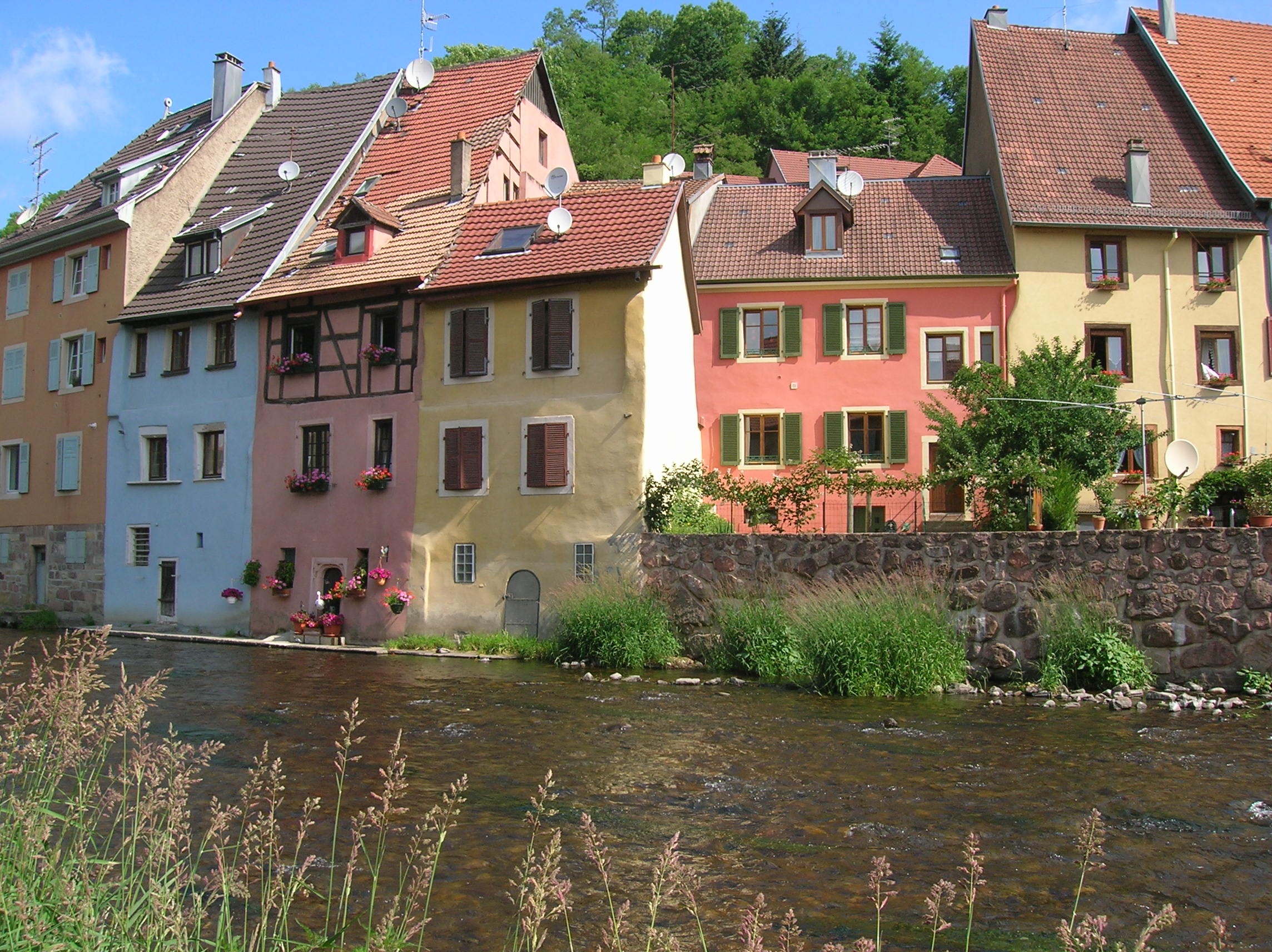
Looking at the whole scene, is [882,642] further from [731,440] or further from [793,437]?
[731,440]

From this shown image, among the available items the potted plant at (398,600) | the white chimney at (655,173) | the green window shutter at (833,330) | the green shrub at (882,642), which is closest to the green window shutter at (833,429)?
the green window shutter at (833,330)

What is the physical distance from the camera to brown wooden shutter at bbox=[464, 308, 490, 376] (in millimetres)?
21250

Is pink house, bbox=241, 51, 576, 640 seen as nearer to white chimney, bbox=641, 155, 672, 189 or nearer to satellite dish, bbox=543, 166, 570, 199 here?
satellite dish, bbox=543, 166, 570, 199

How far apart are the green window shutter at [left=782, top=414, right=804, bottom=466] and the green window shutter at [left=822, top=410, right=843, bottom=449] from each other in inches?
21.3

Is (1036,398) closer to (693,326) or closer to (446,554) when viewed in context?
(693,326)

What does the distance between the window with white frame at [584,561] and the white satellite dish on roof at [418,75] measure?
50.2ft

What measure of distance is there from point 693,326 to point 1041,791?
1857cm

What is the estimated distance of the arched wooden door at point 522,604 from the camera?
20.2 m

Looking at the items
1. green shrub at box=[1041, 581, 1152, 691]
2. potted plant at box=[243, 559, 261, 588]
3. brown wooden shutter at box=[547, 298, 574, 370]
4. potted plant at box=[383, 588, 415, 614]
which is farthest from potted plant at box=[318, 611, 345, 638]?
green shrub at box=[1041, 581, 1152, 691]

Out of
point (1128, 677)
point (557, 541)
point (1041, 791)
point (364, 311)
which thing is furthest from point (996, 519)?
point (364, 311)

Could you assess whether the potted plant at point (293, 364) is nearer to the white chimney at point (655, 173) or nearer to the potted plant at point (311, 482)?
the potted plant at point (311, 482)

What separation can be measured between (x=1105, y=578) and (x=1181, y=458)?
6080 millimetres

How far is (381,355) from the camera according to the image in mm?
22172

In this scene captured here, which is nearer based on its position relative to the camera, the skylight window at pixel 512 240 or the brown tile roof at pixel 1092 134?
the skylight window at pixel 512 240
